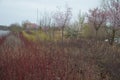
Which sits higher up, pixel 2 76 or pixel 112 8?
pixel 112 8

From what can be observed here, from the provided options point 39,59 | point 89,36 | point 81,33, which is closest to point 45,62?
point 39,59

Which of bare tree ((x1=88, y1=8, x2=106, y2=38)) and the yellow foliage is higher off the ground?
bare tree ((x1=88, y1=8, x2=106, y2=38))

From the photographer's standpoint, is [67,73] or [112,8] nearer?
[67,73]

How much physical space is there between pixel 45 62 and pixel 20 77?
0.81m

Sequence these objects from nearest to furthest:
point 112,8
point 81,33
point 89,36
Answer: point 112,8, point 89,36, point 81,33

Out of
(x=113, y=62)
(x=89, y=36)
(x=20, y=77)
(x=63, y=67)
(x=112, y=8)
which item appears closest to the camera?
(x=20, y=77)

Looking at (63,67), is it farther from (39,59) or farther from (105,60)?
(105,60)

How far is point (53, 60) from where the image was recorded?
5.77 m

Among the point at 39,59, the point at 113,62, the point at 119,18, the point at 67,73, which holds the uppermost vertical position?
the point at 119,18

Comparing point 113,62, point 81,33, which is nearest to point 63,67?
point 113,62

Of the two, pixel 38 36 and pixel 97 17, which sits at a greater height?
pixel 97 17

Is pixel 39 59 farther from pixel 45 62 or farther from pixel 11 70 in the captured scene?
pixel 11 70

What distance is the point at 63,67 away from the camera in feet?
18.4

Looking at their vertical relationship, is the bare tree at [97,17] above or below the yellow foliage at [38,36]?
above
